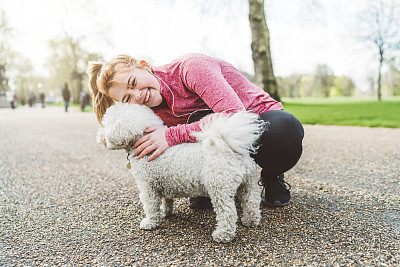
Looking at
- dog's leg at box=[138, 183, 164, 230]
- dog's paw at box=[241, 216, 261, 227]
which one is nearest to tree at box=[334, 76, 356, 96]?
dog's paw at box=[241, 216, 261, 227]

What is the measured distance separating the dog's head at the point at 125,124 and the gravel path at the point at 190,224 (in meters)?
0.71

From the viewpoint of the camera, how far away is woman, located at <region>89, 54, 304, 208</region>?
2072mm

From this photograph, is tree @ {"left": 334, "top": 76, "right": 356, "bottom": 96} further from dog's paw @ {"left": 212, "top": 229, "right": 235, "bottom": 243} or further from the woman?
dog's paw @ {"left": 212, "top": 229, "right": 235, "bottom": 243}

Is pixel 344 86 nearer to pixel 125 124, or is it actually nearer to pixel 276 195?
pixel 276 195

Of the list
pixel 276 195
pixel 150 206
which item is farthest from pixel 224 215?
pixel 276 195

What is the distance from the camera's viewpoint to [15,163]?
4.71m

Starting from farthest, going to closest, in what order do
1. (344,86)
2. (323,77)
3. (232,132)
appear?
(344,86)
(323,77)
(232,132)

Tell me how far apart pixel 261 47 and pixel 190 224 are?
925 centimetres

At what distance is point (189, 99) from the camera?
2.38m

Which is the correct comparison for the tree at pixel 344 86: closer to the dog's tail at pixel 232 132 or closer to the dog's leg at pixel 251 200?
the dog's leg at pixel 251 200

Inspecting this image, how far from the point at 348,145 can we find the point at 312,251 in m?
4.23

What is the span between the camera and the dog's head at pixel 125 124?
2025 mm

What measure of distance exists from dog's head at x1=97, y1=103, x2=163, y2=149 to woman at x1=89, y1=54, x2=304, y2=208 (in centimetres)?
7

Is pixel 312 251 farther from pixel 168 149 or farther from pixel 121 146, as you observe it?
pixel 121 146
